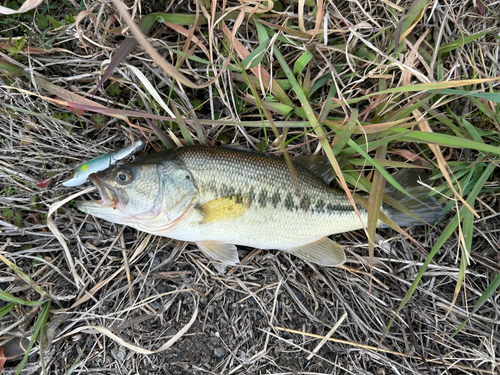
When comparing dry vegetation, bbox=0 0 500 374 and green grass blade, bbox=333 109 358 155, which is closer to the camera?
green grass blade, bbox=333 109 358 155

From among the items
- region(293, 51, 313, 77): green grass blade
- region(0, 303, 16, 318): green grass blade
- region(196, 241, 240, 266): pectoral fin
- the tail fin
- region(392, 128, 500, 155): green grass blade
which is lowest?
region(0, 303, 16, 318): green grass blade

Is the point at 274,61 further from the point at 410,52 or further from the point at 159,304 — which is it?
the point at 159,304

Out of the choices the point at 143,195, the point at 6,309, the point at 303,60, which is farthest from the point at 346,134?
the point at 6,309

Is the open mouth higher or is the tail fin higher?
the open mouth

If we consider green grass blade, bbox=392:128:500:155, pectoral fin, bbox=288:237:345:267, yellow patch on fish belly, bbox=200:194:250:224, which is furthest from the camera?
pectoral fin, bbox=288:237:345:267

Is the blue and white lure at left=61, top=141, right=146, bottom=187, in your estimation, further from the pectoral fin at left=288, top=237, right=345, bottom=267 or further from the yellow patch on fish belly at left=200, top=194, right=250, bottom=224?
the pectoral fin at left=288, top=237, right=345, bottom=267

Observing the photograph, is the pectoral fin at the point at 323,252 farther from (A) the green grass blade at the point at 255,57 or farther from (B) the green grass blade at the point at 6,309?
(B) the green grass blade at the point at 6,309

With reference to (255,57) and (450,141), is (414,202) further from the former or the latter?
(255,57)

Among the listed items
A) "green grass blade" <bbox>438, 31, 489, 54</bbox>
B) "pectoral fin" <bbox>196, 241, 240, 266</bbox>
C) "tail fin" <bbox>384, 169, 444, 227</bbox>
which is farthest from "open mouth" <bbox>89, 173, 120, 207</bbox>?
"green grass blade" <bbox>438, 31, 489, 54</bbox>
